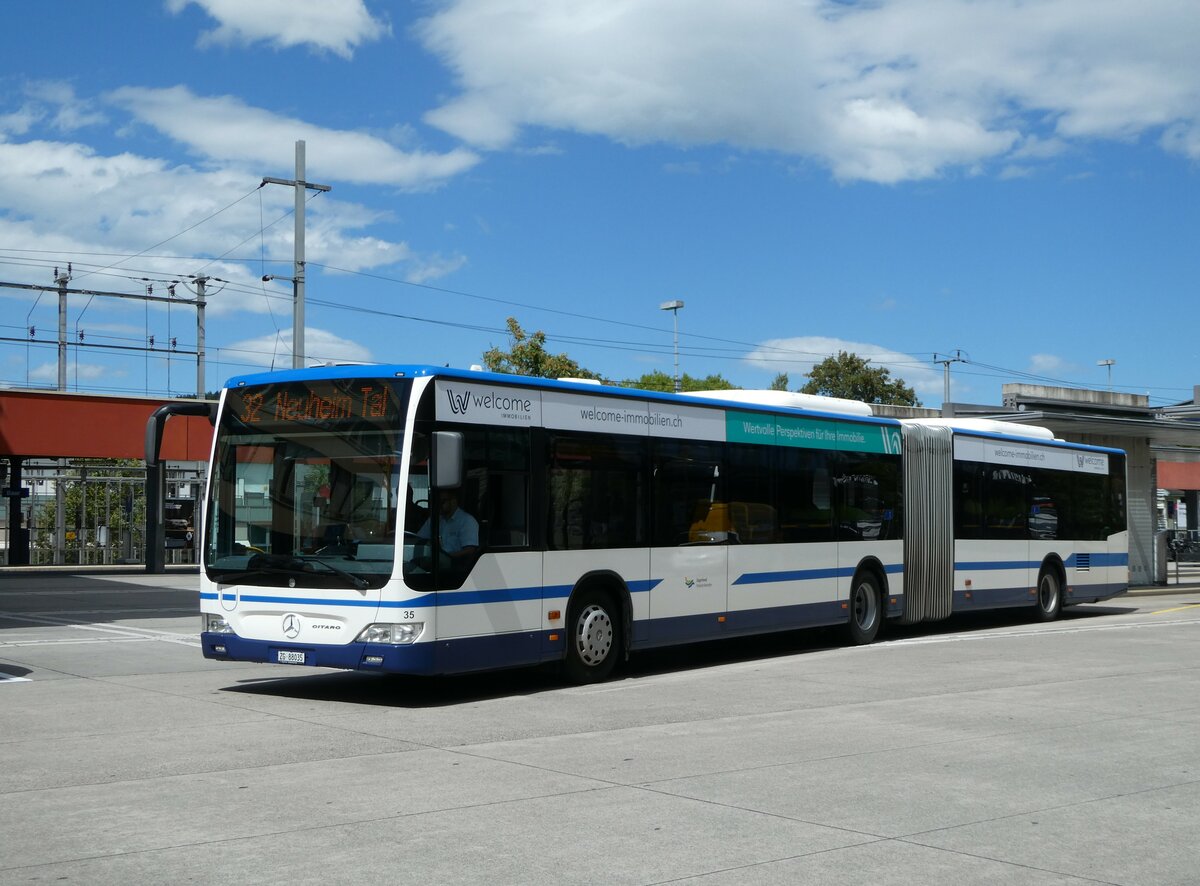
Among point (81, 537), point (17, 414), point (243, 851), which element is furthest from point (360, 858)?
point (81, 537)

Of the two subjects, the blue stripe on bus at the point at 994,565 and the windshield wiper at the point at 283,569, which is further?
the blue stripe on bus at the point at 994,565

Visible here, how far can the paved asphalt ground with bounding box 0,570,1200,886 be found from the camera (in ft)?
20.7

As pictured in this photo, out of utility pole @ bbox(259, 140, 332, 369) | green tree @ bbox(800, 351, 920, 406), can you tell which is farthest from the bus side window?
green tree @ bbox(800, 351, 920, 406)

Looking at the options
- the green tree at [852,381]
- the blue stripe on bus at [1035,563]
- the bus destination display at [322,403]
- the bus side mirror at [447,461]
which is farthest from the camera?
the green tree at [852,381]

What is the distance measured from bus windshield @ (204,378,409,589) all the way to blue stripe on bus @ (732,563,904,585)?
5.41 meters

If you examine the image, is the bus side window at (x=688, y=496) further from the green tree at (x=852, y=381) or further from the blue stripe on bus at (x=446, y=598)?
the green tree at (x=852, y=381)

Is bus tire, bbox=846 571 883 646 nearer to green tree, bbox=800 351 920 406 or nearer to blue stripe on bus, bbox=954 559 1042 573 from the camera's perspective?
blue stripe on bus, bbox=954 559 1042 573

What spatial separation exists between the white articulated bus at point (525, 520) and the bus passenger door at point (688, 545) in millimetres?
23

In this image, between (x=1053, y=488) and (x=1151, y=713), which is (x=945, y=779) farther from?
(x=1053, y=488)

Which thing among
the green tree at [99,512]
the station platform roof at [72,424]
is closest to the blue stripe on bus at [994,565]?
the station platform roof at [72,424]

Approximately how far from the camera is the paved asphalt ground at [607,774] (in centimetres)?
630

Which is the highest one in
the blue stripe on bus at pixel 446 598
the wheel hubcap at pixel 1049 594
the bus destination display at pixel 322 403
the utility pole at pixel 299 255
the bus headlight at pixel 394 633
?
the utility pole at pixel 299 255

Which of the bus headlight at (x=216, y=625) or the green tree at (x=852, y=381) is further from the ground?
the green tree at (x=852, y=381)

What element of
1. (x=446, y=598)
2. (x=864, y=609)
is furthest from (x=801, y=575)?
(x=446, y=598)
